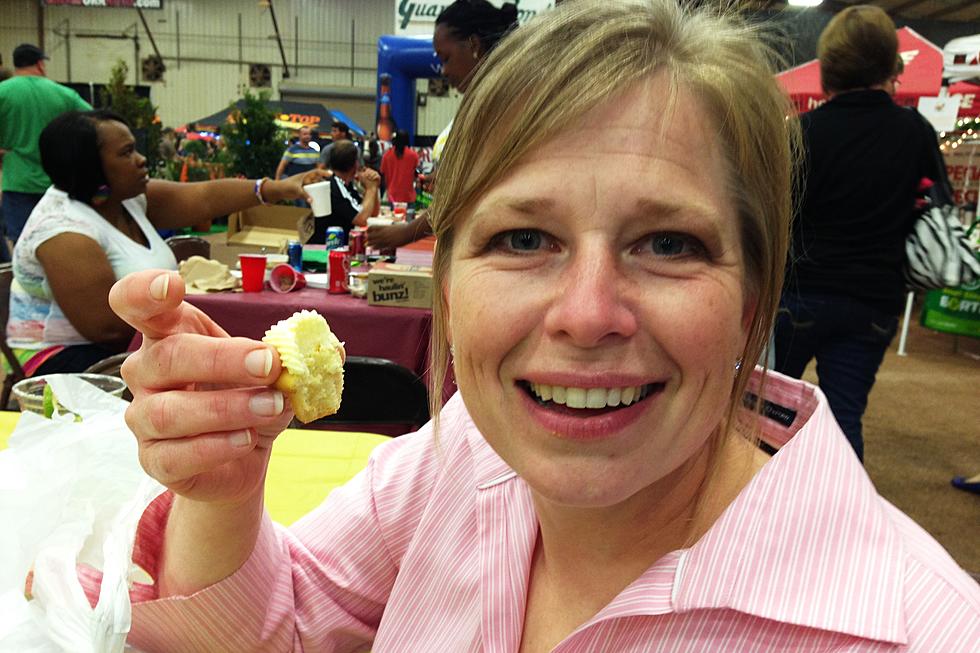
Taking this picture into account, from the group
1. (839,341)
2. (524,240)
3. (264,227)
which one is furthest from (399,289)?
(264,227)

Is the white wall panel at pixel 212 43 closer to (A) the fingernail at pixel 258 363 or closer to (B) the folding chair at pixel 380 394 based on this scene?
(B) the folding chair at pixel 380 394

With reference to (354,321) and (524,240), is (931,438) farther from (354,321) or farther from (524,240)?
(524,240)

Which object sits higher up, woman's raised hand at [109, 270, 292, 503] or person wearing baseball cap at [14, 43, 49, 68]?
person wearing baseball cap at [14, 43, 49, 68]

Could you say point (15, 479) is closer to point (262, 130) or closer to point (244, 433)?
point (244, 433)

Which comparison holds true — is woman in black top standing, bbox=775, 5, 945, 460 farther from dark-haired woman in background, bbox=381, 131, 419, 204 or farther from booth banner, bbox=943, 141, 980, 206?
booth banner, bbox=943, 141, 980, 206

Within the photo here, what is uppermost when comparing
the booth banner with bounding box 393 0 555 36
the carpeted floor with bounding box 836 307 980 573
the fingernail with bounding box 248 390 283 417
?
the booth banner with bounding box 393 0 555 36

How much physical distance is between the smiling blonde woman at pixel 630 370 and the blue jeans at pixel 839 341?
2.07 meters

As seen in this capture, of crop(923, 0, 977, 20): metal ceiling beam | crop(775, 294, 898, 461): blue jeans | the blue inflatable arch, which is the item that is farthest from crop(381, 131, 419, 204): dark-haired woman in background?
crop(923, 0, 977, 20): metal ceiling beam

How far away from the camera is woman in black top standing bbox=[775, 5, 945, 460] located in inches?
107

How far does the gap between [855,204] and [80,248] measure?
291 cm

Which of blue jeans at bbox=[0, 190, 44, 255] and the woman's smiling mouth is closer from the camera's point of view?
the woman's smiling mouth

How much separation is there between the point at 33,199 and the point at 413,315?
428 centimetres

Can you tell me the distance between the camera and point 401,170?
7.77 meters

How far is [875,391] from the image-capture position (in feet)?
18.6
